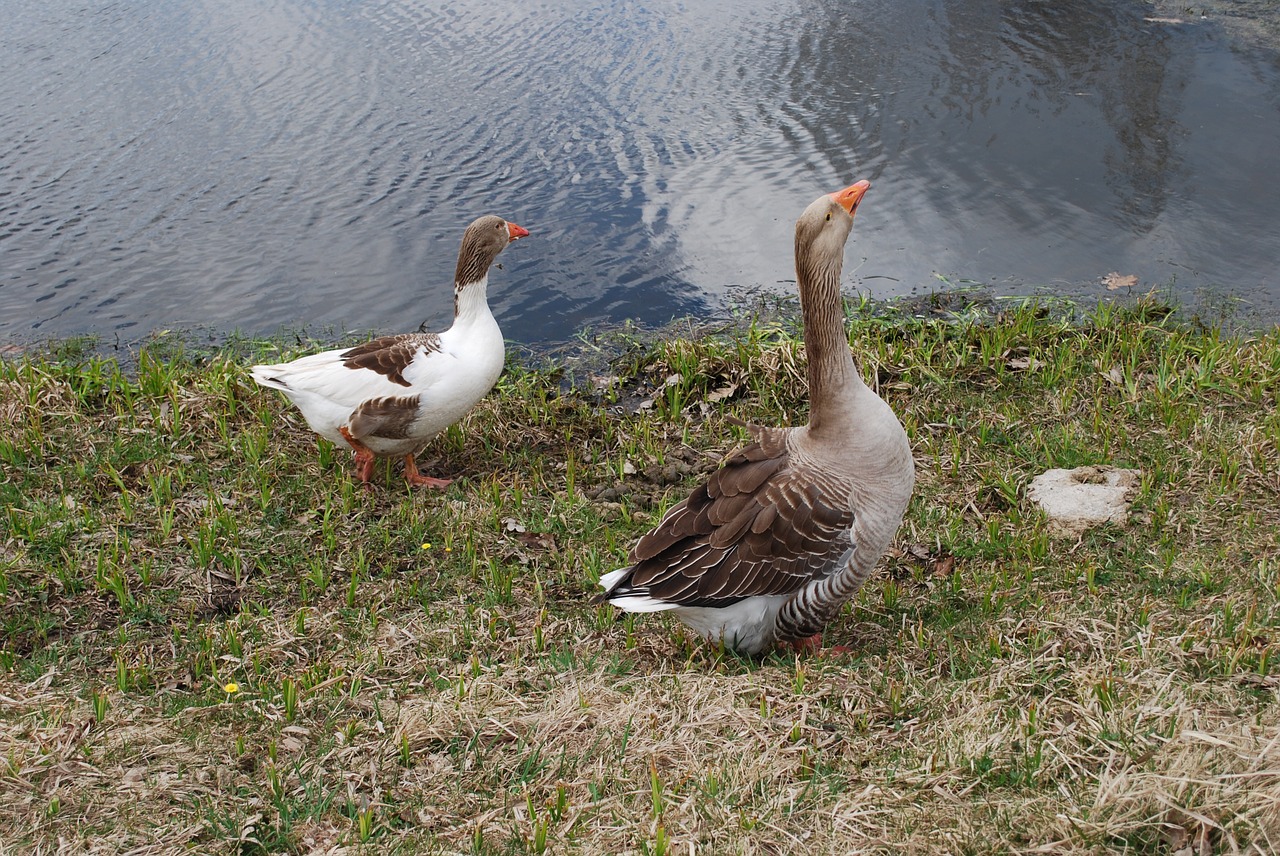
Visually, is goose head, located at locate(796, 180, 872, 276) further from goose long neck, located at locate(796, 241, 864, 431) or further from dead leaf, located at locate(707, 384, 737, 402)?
dead leaf, located at locate(707, 384, 737, 402)

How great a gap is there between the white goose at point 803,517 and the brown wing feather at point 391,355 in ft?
6.96

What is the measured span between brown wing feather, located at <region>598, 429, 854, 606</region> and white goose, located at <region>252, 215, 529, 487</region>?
6.47ft

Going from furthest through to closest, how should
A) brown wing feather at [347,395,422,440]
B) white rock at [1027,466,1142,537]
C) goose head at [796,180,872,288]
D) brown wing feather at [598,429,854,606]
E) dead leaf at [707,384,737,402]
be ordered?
dead leaf at [707,384,737,402] → brown wing feather at [347,395,422,440] → white rock at [1027,466,1142,537] → goose head at [796,180,872,288] → brown wing feather at [598,429,854,606]

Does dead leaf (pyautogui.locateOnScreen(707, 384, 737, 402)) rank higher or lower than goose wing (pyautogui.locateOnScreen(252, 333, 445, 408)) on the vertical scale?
lower

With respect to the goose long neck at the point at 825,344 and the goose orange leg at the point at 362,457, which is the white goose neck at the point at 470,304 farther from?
the goose long neck at the point at 825,344

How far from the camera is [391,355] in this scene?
5.60 meters

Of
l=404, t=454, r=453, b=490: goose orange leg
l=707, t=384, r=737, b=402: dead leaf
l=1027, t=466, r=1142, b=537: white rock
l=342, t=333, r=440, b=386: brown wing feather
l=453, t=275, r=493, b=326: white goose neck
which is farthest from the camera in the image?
l=707, t=384, r=737, b=402: dead leaf

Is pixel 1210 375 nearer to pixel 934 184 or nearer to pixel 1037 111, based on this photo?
pixel 934 184

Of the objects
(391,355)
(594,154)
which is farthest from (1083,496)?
(594,154)

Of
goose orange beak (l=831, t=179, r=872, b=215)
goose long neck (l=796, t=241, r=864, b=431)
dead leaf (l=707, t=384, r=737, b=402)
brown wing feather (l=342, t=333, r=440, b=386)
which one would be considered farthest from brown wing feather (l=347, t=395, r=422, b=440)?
goose orange beak (l=831, t=179, r=872, b=215)

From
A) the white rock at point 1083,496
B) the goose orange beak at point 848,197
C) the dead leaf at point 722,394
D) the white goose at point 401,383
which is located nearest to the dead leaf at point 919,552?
the white rock at point 1083,496

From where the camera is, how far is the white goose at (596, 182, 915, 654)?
388cm

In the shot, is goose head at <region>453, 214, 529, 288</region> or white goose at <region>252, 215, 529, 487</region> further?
goose head at <region>453, 214, 529, 288</region>

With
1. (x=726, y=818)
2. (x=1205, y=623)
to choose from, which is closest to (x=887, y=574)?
(x=1205, y=623)
